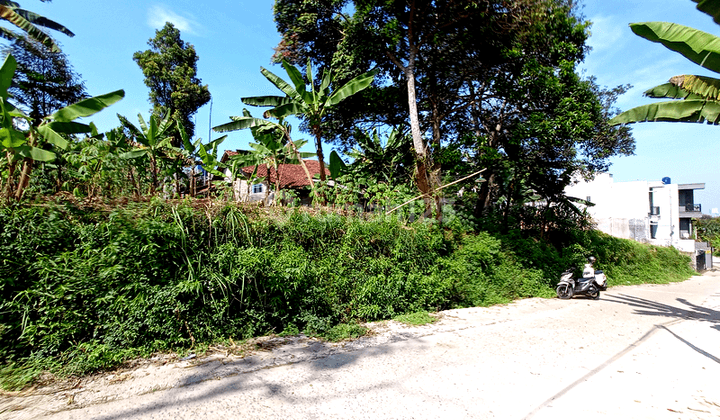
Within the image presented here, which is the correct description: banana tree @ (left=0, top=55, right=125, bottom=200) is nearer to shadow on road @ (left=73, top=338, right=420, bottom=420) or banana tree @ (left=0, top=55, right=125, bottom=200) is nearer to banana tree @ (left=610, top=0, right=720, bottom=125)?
shadow on road @ (left=73, top=338, right=420, bottom=420)

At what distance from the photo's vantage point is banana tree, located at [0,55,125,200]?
15.0 feet

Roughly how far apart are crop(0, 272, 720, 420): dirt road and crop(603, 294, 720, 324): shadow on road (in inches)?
88.4

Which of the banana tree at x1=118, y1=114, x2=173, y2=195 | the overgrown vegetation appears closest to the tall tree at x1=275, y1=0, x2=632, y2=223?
the overgrown vegetation

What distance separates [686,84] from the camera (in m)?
7.15

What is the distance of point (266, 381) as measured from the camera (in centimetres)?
396

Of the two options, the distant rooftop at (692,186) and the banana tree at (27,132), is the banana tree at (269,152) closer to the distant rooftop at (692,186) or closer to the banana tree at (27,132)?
the banana tree at (27,132)

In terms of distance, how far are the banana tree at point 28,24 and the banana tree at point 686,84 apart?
15.6 m

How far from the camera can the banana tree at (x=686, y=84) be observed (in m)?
6.45

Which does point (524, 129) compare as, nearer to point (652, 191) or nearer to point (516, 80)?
point (516, 80)

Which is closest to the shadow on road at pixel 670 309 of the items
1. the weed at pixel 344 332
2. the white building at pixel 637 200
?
the weed at pixel 344 332

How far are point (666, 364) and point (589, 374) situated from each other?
143cm

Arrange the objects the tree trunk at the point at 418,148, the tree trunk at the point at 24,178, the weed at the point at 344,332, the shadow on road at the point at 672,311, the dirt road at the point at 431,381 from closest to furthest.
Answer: the dirt road at the point at 431,381, the tree trunk at the point at 24,178, the weed at the point at 344,332, the shadow on road at the point at 672,311, the tree trunk at the point at 418,148

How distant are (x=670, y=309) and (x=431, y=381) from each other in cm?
869

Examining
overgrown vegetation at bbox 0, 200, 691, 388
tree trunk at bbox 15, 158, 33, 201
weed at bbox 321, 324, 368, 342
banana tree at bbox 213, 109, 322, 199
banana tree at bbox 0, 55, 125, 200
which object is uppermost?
banana tree at bbox 213, 109, 322, 199
